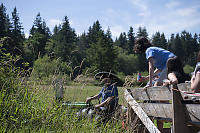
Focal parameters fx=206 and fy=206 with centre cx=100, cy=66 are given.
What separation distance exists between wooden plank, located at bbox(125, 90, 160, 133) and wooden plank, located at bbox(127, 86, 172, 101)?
17 cm

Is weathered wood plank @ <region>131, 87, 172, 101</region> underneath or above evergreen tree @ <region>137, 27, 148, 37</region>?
underneath

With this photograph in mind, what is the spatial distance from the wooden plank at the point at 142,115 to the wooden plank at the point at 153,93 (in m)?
0.17

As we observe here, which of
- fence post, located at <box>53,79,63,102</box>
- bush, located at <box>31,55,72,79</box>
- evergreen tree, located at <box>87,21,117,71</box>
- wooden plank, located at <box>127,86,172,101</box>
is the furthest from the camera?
evergreen tree, located at <box>87,21,117,71</box>

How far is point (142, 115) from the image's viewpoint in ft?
8.64

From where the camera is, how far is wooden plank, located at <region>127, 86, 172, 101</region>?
8.26 feet

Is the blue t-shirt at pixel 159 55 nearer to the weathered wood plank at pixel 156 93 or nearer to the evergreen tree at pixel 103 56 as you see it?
the weathered wood plank at pixel 156 93

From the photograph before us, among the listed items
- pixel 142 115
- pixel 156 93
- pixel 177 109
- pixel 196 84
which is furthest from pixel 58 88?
pixel 196 84

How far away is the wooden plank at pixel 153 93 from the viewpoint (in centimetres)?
252

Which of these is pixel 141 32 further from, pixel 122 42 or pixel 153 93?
pixel 153 93

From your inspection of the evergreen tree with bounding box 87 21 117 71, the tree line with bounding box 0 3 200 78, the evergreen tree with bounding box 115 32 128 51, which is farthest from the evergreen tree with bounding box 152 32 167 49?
the evergreen tree with bounding box 87 21 117 71

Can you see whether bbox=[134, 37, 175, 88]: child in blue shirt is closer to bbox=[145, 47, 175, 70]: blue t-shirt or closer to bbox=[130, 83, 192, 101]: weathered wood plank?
bbox=[145, 47, 175, 70]: blue t-shirt

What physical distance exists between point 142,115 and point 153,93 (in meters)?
0.37

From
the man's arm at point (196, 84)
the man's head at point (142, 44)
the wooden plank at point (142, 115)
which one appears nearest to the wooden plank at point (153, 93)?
the wooden plank at point (142, 115)

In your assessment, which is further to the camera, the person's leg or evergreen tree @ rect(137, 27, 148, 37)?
evergreen tree @ rect(137, 27, 148, 37)
